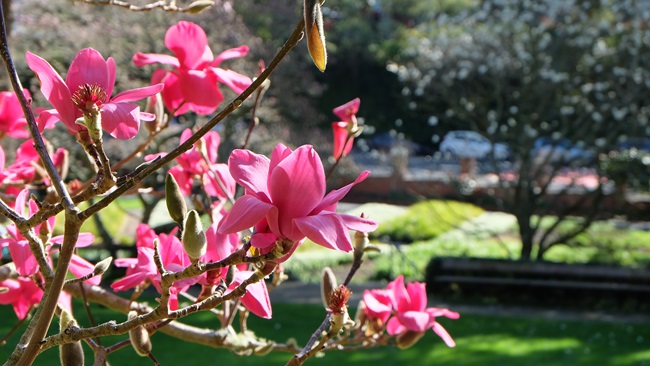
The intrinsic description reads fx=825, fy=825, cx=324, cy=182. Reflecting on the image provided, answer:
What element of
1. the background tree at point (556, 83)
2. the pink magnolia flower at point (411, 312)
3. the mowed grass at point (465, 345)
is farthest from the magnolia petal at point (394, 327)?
the background tree at point (556, 83)

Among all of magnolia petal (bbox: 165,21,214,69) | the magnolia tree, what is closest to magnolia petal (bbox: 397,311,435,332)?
the magnolia tree

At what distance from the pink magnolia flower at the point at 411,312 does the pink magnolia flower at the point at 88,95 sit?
520 millimetres

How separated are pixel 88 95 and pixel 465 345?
4657 mm

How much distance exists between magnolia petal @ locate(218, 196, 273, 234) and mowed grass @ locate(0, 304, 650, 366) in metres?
4.07

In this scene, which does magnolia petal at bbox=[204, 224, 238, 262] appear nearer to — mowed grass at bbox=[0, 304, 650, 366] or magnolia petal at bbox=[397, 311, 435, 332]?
magnolia petal at bbox=[397, 311, 435, 332]

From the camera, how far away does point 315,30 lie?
1.60ft

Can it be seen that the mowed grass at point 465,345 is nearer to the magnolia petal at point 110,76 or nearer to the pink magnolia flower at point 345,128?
the pink magnolia flower at point 345,128

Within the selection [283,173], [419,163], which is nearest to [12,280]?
[283,173]

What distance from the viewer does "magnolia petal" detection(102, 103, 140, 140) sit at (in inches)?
25.6

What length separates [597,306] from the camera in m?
6.62

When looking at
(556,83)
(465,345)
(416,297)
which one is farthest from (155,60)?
(556,83)

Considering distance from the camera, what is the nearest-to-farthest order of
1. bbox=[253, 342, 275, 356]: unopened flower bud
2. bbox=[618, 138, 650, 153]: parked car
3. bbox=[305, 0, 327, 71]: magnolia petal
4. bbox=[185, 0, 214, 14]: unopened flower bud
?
1. bbox=[305, 0, 327, 71]: magnolia petal
2. bbox=[185, 0, 214, 14]: unopened flower bud
3. bbox=[253, 342, 275, 356]: unopened flower bud
4. bbox=[618, 138, 650, 153]: parked car

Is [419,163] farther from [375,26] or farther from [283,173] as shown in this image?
[283,173]

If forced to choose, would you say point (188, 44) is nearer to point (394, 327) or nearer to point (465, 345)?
point (394, 327)
